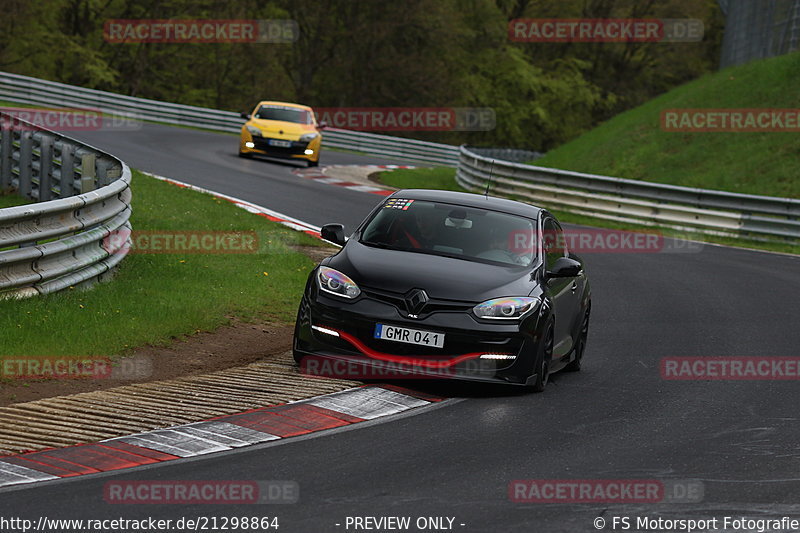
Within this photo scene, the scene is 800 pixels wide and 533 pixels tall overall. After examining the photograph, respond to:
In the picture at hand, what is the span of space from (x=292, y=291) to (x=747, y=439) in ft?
21.3

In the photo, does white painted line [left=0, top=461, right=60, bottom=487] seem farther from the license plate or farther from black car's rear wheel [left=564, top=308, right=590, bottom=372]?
black car's rear wheel [left=564, top=308, right=590, bottom=372]

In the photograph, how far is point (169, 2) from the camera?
5884cm

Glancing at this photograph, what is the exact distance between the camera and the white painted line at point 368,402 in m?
8.48

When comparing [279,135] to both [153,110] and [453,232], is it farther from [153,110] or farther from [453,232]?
[453,232]

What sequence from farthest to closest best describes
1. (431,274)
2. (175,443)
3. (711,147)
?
(711,147), (431,274), (175,443)

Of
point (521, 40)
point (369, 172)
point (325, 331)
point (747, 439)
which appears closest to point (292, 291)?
point (325, 331)

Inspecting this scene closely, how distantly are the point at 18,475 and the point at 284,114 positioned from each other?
26802 millimetres

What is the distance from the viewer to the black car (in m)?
9.12

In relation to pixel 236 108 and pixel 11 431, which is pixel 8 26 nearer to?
pixel 236 108

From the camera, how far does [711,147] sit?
31.7 meters

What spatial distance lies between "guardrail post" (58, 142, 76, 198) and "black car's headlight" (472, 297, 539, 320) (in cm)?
866
